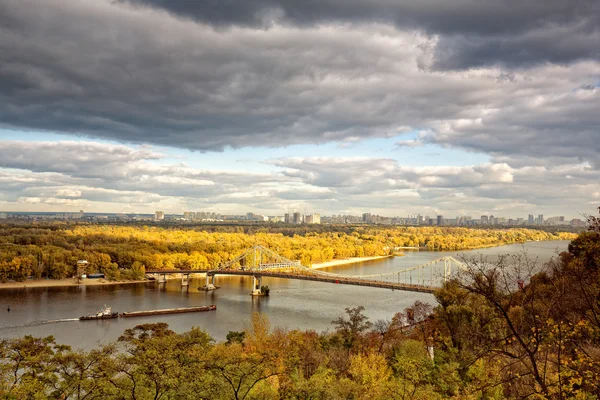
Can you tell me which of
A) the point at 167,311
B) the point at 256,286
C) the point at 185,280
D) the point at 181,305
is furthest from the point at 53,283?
the point at 256,286

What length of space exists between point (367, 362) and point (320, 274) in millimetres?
26767

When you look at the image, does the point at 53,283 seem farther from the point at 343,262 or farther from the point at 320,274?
the point at 343,262

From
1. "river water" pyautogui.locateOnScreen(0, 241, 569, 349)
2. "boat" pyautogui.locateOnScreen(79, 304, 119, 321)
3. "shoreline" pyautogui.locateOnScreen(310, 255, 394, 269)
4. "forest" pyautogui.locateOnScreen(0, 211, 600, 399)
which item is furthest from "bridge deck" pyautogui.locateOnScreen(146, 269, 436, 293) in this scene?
"shoreline" pyautogui.locateOnScreen(310, 255, 394, 269)

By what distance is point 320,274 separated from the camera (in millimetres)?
38125

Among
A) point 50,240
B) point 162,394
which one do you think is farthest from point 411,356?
point 50,240

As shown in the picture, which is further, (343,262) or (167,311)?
(343,262)

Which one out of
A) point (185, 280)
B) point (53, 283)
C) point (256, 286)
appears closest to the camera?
point (256, 286)

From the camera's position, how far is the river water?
812 inches

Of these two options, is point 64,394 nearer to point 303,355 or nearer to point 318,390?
point 318,390

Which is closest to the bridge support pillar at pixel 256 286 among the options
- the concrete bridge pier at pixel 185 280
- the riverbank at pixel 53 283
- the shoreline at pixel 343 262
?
the concrete bridge pier at pixel 185 280

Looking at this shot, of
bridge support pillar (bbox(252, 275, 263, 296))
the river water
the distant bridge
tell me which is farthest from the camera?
bridge support pillar (bbox(252, 275, 263, 296))

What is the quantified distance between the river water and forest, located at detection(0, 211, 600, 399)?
7332 mm

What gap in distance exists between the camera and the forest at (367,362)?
21.6ft

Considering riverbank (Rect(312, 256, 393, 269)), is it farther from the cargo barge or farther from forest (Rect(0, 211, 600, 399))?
forest (Rect(0, 211, 600, 399))
